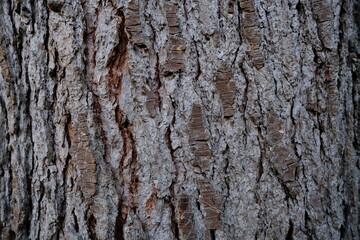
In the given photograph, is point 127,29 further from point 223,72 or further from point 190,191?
point 190,191

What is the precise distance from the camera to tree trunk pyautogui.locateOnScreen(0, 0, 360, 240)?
96 cm

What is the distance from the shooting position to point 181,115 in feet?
3.17

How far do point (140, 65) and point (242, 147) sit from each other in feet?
1.30

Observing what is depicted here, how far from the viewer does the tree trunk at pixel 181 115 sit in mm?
964

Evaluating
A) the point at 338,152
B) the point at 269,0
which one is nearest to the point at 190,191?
the point at 338,152

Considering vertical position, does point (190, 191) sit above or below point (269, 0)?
below

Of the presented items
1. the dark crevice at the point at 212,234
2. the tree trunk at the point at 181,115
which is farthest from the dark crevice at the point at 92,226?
the dark crevice at the point at 212,234

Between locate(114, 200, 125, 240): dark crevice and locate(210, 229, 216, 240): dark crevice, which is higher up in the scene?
locate(114, 200, 125, 240): dark crevice

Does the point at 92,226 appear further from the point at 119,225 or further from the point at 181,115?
the point at 181,115

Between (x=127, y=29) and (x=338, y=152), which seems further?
(x=338, y=152)

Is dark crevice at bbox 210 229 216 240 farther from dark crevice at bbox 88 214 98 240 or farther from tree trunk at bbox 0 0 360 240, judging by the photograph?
dark crevice at bbox 88 214 98 240

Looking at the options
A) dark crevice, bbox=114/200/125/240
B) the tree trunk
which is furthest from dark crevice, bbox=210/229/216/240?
dark crevice, bbox=114/200/125/240

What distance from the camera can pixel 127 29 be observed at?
3.10ft

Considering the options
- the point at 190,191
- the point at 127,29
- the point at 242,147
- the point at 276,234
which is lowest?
the point at 276,234
